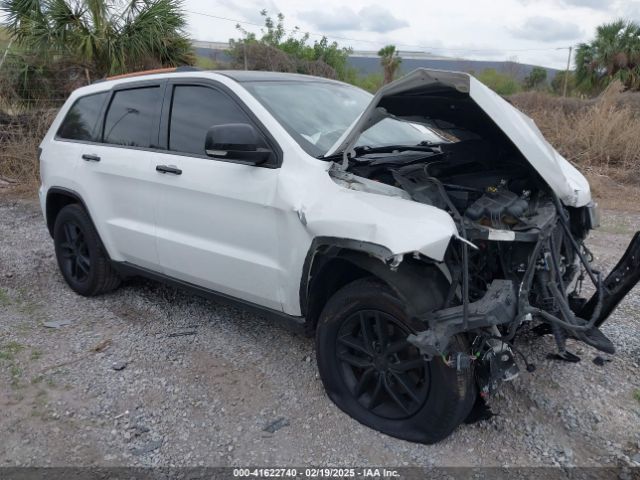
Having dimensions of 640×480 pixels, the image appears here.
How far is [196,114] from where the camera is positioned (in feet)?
12.4

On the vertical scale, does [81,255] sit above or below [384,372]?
below

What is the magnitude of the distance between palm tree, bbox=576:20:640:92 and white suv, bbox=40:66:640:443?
2315 cm

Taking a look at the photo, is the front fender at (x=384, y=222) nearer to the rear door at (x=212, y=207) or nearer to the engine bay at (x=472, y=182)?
the engine bay at (x=472, y=182)

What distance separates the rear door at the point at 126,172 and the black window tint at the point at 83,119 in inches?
5.0

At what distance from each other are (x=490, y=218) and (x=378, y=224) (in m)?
0.60

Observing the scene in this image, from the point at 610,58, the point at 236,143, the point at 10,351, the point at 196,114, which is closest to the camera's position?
the point at 236,143

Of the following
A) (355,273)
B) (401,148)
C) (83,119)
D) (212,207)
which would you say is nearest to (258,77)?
(212,207)

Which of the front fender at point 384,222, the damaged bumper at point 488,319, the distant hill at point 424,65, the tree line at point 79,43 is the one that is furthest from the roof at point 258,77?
the distant hill at point 424,65

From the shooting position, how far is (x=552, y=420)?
3.05m

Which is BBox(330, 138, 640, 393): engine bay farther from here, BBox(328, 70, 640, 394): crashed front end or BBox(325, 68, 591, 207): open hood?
BBox(325, 68, 591, 207): open hood

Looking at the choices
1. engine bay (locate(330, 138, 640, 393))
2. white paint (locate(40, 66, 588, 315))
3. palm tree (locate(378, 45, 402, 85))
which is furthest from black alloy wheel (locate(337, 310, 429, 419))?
palm tree (locate(378, 45, 402, 85))

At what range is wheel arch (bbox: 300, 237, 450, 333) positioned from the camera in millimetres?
2664

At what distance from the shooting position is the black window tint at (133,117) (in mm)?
4066

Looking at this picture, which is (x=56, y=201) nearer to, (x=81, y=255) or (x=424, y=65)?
(x=81, y=255)
